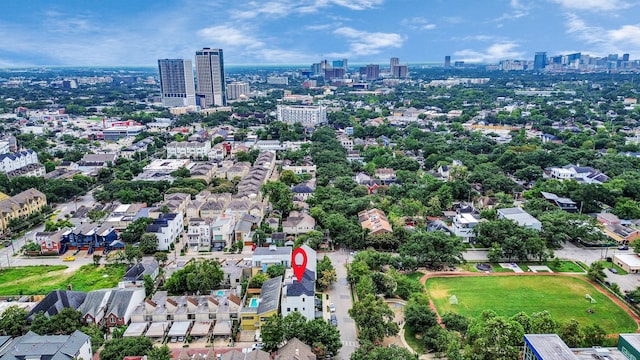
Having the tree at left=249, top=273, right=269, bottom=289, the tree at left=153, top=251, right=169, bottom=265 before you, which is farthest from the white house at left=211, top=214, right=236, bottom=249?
the tree at left=249, top=273, right=269, bottom=289

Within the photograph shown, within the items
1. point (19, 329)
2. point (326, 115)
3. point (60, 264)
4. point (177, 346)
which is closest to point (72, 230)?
point (60, 264)

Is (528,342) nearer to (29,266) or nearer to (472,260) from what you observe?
(472,260)

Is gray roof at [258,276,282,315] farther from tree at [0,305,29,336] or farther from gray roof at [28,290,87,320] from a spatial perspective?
tree at [0,305,29,336]

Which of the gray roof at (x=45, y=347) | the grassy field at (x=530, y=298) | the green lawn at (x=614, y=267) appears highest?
the gray roof at (x=45, y=347)

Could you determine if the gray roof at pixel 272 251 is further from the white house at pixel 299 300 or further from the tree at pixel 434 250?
the tree at pixel 434 250

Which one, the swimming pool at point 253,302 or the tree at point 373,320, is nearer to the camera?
the tree at point 373,320

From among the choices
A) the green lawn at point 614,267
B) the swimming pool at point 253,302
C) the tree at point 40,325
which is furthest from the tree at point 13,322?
the green lawn at point 614,267

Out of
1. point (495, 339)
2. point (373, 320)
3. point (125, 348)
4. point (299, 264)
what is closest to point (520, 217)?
point (495, 339)
